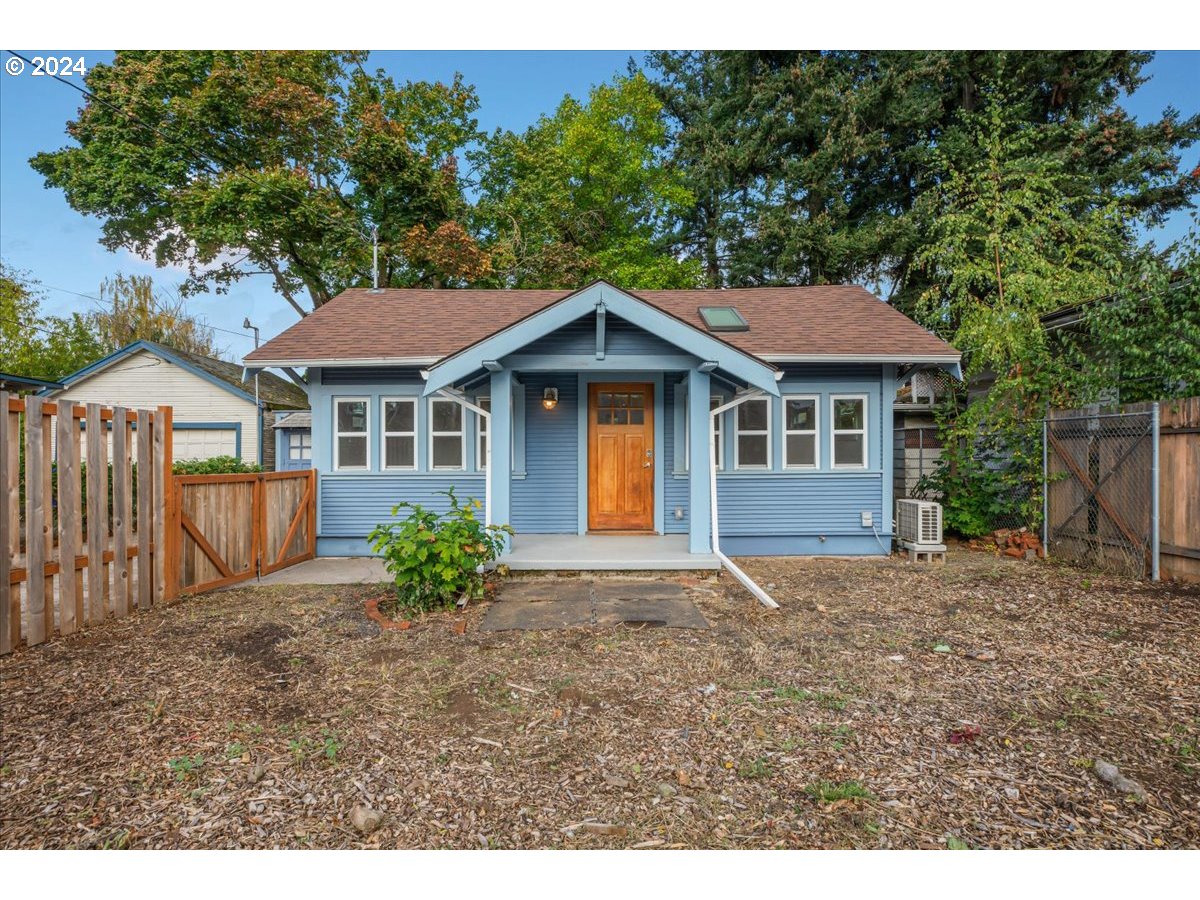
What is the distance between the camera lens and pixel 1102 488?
6.70 m

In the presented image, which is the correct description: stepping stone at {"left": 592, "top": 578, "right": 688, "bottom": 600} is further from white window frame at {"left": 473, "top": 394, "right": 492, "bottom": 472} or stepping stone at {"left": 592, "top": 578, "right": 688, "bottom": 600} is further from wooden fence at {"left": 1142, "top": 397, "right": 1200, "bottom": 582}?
wooden fence at {"left": 1142, "top": 397, "right": 1200, "bottom": 582}

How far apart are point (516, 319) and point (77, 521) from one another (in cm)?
560

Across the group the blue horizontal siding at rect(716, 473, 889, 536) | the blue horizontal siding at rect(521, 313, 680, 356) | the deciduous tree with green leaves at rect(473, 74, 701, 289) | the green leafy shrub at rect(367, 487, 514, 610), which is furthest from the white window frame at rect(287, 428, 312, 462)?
the blue horizontal siding at rect(716, 473, 889, 536)

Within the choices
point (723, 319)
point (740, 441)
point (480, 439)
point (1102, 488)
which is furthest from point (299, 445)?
point (1102, 488)

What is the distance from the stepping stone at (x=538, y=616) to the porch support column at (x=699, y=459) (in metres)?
1.85

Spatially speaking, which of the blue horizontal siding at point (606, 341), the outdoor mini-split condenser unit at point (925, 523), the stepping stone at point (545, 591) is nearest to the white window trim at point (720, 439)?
the blue horizontal siding at point (606, 341)

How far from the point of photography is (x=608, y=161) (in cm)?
1788

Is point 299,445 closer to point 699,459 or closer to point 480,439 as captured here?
point 480,439

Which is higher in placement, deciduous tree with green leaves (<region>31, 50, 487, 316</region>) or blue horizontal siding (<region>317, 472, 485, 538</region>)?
deciduous tree with green leaves (<region>31, 50, 487, 316</region>)

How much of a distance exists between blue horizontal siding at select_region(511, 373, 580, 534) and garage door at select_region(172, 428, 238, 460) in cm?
1093

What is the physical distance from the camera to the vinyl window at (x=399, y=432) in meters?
8.09

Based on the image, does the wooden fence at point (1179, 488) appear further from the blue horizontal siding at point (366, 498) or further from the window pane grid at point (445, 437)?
the window pane grid at point (445, 437)

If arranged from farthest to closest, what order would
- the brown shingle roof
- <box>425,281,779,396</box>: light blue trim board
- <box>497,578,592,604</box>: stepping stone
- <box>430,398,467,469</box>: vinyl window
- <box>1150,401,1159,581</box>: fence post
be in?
<box>430,398,467,469</box>: vinyl window → the brown shingle roof → <box>425,281,779,396</box>: light blue trim board → <box>1150,401,1159,581</box>: fence post → <box>497,578,592,604</box>: stepping stone

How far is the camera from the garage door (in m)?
14.6
